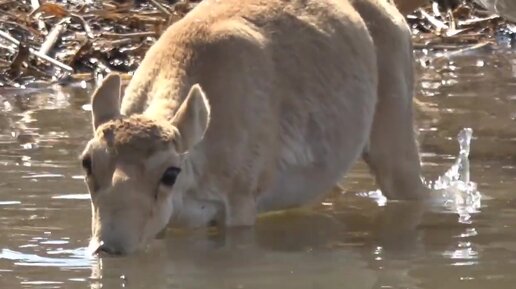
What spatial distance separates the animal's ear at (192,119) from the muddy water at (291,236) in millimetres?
570

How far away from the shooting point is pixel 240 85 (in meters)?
7.98

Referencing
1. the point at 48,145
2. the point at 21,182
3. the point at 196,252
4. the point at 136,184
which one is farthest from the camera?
the point at 48,145

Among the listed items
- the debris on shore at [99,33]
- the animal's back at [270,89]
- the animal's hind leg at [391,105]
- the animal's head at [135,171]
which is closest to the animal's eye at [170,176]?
the animal's head at [135,171]

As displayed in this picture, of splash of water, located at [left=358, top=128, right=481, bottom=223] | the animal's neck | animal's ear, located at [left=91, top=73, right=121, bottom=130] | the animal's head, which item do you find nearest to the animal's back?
animal's ear, located at [left=91, top=73, right=121, bottom=130]

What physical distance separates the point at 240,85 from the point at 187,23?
1.80ft

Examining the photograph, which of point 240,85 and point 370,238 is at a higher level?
point 240,85

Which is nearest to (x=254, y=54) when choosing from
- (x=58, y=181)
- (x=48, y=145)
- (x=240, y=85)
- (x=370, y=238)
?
(x=240, y=85)

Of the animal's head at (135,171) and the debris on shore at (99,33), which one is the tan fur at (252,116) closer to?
the animal's head at (135,171)

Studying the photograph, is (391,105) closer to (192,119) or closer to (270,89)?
(270,89)

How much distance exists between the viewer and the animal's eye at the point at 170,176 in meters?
7.09

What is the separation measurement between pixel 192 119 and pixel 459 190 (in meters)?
2.65

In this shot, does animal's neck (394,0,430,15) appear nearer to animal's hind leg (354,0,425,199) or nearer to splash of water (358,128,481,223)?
splash of water (358,128,481,223)

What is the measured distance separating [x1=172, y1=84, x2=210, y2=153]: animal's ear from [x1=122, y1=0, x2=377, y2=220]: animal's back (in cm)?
35

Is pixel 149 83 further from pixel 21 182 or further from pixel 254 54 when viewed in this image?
pixel 21 182
